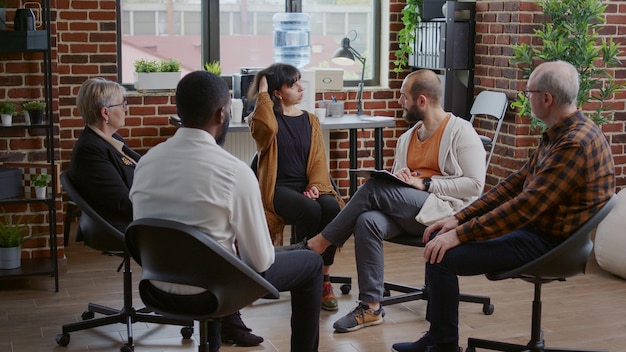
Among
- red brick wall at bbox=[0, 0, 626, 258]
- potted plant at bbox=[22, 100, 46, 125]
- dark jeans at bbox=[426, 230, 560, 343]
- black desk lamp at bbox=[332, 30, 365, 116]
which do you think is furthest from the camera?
black desk lamp at bbox=[332, 30, 365, 116]

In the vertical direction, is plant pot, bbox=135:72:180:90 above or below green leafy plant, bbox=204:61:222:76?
below

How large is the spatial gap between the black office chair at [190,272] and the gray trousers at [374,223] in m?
1.19

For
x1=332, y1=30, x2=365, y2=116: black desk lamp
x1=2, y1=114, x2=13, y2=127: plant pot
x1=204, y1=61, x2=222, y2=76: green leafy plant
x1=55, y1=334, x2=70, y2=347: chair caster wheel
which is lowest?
x1=55, y1=334, x2=70, y2=347: chair caster wheel

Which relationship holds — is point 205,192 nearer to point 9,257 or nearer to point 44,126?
point 44,126

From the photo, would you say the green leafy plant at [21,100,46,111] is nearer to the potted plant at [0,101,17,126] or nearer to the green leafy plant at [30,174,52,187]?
the potted plant at [0,101,17,126]

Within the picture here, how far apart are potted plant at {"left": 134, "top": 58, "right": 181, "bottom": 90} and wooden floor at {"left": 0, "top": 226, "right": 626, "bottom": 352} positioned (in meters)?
1.53

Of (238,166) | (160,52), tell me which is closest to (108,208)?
(238,166)

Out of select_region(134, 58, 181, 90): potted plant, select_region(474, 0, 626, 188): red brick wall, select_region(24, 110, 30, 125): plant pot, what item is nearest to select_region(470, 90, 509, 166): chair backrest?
select_region(474, 0, 626, 188): red brick wall

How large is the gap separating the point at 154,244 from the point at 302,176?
1.86 meters

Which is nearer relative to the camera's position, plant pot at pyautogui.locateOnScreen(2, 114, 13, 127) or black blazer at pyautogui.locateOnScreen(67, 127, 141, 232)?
black blazer at pyautogui.locateOnScreen(67, 127, 141, 232)

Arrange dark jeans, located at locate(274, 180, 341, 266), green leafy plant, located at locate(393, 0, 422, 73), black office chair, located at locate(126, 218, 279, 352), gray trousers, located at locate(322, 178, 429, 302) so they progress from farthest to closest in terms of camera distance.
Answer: green leafy plant, located at locate(393, 0, 422, 73) → dark jeans, located at locate(274, 180, 341, 266) → gray trousers, located at locate(322, 178, 429, 302) → black office chair, located at locate(126, 218, 279, 352)

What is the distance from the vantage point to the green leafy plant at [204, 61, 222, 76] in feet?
19.4

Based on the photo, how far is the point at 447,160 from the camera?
395cm

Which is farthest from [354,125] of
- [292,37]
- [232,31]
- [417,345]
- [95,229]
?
[95,229]
